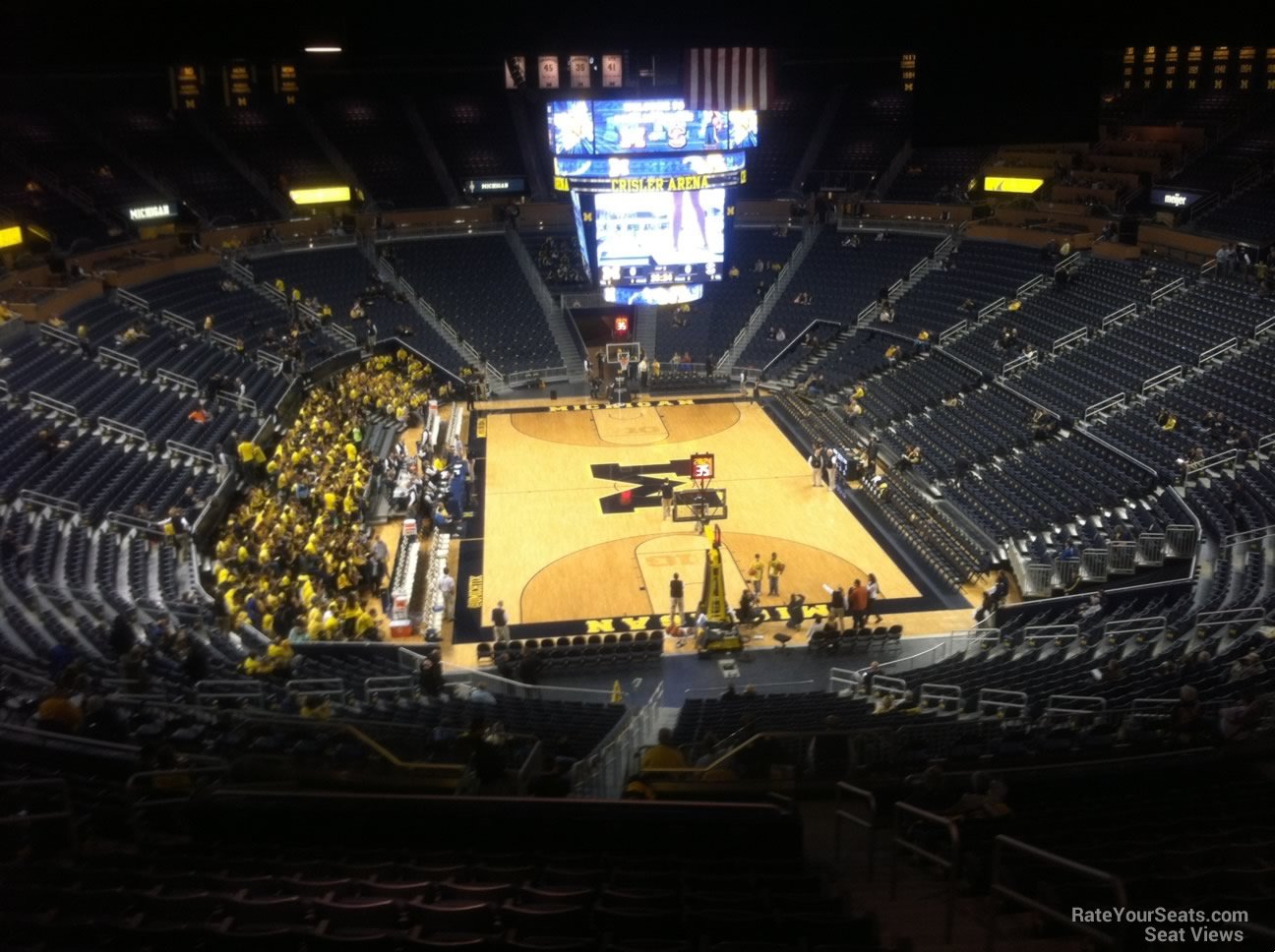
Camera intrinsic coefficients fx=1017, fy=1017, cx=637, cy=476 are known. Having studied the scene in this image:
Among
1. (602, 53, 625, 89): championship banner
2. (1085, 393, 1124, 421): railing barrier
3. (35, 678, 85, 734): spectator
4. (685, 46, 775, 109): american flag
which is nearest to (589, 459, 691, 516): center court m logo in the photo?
(685, 46, 775, 109): american flag

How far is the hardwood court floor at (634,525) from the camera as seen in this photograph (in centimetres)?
2431

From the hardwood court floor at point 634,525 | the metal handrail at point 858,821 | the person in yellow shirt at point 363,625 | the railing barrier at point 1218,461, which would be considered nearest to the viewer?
the metal handrail at point 858,821

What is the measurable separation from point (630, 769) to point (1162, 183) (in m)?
35.0

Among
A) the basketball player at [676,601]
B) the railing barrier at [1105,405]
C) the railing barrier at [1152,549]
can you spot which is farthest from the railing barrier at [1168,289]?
the basketball player at [676,601]

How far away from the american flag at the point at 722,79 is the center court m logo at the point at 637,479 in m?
11.2

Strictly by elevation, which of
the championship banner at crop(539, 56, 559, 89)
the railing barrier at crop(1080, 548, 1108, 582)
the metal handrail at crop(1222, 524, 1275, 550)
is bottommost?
the railing barrier at crop(1080, 548, 1108, 582)

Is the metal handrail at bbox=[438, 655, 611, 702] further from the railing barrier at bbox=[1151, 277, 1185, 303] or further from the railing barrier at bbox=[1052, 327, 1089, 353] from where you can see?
the railing barrier at bbox=[1151, 277, 1185, 303]

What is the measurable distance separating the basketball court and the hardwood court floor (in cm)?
5

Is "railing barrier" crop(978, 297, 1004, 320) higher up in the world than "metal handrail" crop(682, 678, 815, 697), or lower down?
higher up

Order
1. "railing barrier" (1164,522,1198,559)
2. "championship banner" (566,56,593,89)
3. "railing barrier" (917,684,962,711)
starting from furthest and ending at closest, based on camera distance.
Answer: "championship banner" (566,56,593,89), "railing barrier" (1164,522,1198,559), "railing barrier" (917,684,962,711)

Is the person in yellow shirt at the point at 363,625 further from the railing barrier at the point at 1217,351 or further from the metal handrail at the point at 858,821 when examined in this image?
the railing barrier at the point at 1217,351

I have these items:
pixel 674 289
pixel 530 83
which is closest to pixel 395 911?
pixel 674 289

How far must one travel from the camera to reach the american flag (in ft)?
77.6

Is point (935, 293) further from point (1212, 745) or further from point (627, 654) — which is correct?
point (1212, 745)
